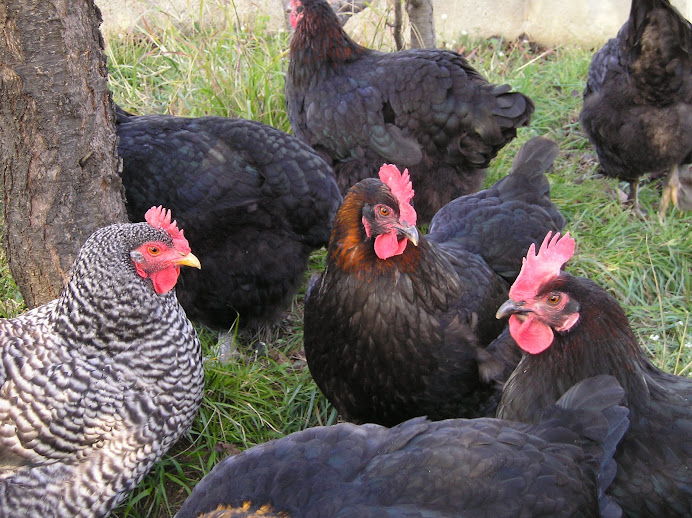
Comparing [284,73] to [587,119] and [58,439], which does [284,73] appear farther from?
[58,439]

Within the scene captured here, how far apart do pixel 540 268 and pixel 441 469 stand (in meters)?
0.84

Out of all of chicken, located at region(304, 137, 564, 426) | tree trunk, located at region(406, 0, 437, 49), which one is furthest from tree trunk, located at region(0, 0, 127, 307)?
tree trunk, located at region(406, 0, 437, 49)

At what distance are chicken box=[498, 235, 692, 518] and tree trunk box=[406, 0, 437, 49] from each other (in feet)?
11.2

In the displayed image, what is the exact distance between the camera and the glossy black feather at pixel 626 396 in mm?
2146

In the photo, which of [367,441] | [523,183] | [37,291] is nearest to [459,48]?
[523,183]

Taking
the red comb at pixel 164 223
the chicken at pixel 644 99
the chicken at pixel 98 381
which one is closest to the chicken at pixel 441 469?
the chicken at pixel 98 381

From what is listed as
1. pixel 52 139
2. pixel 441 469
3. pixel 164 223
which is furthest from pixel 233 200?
pixel 441 469

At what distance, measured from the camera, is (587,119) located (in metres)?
4.92

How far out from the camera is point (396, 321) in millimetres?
2672

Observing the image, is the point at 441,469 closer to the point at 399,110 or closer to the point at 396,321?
the point at 396,321

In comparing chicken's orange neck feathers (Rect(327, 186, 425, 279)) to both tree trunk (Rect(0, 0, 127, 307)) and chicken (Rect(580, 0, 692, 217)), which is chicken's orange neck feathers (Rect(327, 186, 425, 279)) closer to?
tree trunk (Rect(0, 0, 127, 307))

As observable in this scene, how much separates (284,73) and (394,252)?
312cm

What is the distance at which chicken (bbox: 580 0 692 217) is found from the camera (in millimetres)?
4262

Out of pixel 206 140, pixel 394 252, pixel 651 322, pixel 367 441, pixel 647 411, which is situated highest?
pixel 206 140
